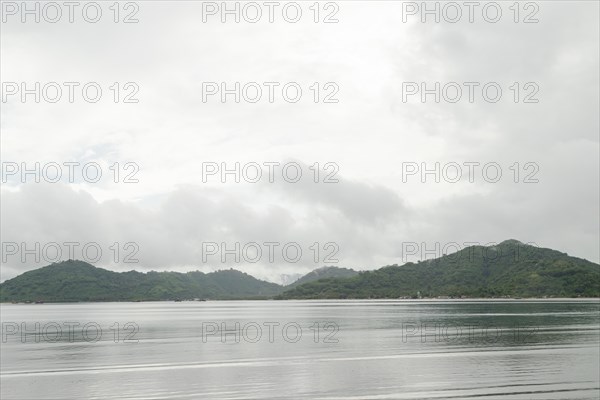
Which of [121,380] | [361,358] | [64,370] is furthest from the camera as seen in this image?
[361,358]

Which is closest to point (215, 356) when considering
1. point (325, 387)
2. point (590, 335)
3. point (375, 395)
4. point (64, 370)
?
point (64, 370)

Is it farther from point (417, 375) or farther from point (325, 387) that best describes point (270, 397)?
point (417, 375)

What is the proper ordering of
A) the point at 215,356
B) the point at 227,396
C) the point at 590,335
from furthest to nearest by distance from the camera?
the point at 590,335, the point at 215,356, the point at 227,396

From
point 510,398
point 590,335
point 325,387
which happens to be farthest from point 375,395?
point 590,335

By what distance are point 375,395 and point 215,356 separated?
28.4m

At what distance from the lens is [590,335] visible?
3204 inches

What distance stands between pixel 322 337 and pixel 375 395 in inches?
1978

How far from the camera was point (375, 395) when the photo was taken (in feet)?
125

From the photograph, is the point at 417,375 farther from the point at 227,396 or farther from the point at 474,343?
the point at 474,343

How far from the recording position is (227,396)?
3906 cm

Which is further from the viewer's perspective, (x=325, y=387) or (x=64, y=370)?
(x=64, y=370)

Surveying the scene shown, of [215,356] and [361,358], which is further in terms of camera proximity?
[215,356]

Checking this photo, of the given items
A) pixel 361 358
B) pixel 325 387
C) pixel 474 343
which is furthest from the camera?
pixel 474 343

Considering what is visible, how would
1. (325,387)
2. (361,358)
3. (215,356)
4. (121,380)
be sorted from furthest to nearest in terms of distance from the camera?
(215,356) < (361,358) < (121,380) < (325,387)
